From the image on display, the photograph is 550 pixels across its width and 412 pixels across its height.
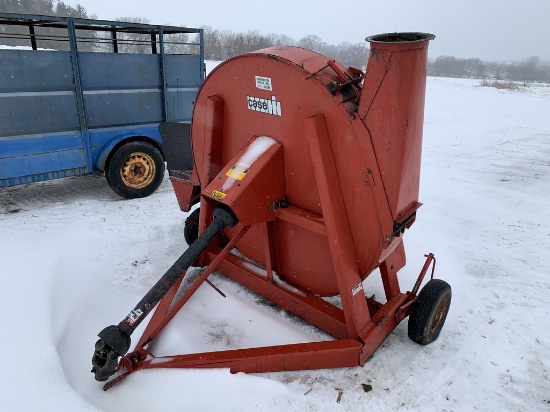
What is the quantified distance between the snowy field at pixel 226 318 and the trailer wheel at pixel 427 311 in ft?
0.43

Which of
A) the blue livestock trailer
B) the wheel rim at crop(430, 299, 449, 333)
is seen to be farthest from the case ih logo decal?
the blue livestock trailer

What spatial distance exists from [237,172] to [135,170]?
143 inches

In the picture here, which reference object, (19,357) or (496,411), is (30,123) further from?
(496,411)

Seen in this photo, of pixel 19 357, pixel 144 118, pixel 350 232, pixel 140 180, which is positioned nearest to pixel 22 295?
pixel 19 357

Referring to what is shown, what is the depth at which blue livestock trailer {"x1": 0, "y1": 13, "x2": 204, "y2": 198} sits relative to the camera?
4.96 m

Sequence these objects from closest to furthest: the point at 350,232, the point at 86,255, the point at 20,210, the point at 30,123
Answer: the point at 350,232 < the point at 86,255 < the point at 30,123 < the point at 20,210

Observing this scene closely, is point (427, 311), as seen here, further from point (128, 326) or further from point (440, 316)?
point (128, 326)

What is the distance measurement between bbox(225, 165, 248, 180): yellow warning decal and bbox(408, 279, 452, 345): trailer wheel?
1.70 meters

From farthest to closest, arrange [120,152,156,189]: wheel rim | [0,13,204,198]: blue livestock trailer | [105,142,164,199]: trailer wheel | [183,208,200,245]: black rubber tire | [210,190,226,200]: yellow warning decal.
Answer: [120,152,156,189]: wheel rim
[105,142,164,199]: trailer wheel
[0,13,204,198]: blue livestock trailer
[183,208,200,245]: black rubber tire
[210,190,226,200]: yellow warning decal

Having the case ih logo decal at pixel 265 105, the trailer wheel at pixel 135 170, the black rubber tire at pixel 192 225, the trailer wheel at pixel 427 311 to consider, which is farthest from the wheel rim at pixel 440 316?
the trailer wheel at pixel 135 170

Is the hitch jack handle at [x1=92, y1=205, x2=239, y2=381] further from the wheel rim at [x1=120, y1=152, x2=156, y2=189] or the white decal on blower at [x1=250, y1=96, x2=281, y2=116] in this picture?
the wheel rim at [x1=120, y1=152, x2=156, y2=189]

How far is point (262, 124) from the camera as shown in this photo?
10.3 ft

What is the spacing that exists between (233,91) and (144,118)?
130 inches

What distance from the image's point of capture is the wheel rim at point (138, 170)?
19.6ft
